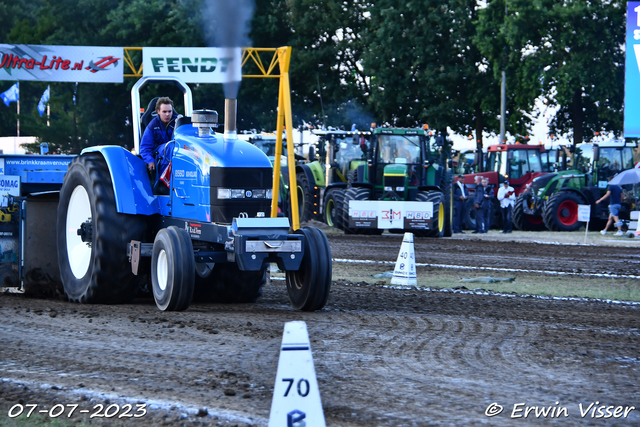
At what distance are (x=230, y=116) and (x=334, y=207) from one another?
1466 cm

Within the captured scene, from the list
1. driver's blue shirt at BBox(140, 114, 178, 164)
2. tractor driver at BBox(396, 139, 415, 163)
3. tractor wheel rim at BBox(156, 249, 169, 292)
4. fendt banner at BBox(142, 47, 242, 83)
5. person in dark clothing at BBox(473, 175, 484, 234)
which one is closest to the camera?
tractor wheel rim at BBox(156, 249, 169, 292)

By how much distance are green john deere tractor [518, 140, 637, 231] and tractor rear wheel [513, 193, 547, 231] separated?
0.04m

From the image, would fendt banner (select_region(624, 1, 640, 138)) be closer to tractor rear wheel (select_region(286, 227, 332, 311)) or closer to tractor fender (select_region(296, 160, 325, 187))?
tractor fender (select_region(296, 160, 325, 187))

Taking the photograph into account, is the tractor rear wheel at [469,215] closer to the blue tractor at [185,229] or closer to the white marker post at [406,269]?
the white marker post at [406,269]

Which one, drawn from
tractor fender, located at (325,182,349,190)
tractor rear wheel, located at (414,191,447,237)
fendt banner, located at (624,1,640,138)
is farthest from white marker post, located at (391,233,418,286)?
fendt banner, located at (624,1,640,138)

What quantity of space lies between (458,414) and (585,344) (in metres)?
2.79

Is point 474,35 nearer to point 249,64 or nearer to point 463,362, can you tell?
point 249,64

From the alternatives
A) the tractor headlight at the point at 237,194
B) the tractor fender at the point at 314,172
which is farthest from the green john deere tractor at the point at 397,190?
the tractor headlight at the point at 237,194

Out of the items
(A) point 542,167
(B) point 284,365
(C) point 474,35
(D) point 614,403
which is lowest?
(D) point 614,403

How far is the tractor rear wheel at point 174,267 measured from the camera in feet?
26.7

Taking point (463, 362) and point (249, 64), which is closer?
point (463, 362)

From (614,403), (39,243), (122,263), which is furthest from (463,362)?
(39,243)

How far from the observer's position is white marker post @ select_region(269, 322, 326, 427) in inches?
151

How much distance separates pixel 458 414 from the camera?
4992 millimetres
